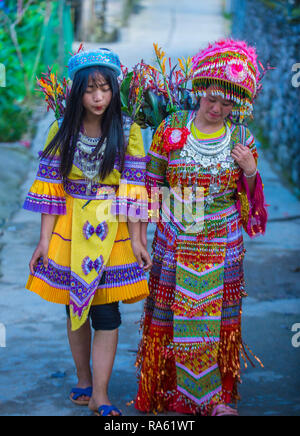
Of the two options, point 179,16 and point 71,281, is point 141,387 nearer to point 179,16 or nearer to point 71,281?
point 71,281

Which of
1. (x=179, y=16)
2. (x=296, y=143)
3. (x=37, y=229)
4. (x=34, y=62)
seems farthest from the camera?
(x=179, y=16)

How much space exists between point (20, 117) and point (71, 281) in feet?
20.8

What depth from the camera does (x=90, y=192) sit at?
3.03 metres

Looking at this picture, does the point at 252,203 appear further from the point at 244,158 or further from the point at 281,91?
the point at 281,91

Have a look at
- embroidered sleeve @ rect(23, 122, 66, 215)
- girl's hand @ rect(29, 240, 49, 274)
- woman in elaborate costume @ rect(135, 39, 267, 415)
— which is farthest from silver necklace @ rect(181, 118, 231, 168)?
girl's hand @ rect(29, 240, 49, 274)

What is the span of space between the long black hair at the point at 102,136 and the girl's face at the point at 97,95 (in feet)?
0.09

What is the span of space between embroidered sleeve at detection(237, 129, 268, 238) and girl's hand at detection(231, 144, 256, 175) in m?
0.06

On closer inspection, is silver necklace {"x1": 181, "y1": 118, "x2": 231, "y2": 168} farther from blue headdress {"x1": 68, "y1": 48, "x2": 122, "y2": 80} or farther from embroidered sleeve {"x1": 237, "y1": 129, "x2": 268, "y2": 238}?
blue headdress {"x1": 68, "y1": 48, "x2": 122, "y2": 80}

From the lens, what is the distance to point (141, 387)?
10.6 ft

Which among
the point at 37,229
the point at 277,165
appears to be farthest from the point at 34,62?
the point at 37,229

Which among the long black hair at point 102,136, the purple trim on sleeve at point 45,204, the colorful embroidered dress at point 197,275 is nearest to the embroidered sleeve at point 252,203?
the colorful embroidered dress at point 197,275

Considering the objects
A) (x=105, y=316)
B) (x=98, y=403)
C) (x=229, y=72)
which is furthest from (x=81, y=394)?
(x=229, y=72)

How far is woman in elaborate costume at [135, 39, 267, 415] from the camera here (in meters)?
2.97

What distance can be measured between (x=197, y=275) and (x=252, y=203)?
427mm
